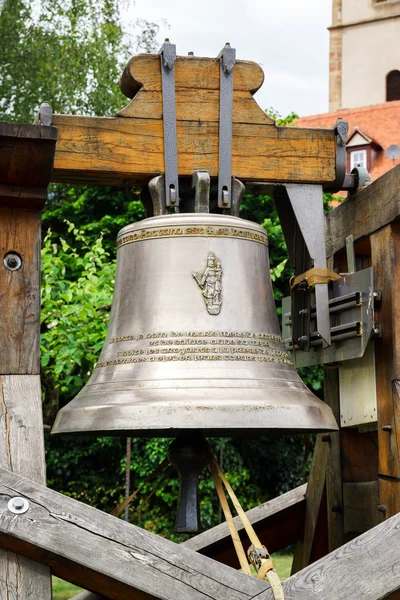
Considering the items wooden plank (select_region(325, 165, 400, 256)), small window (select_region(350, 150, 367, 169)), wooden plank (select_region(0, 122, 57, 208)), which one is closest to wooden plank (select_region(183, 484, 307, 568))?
wooden plank (select_region(325, 165, 400, 256))

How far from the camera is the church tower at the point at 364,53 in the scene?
1273 inches

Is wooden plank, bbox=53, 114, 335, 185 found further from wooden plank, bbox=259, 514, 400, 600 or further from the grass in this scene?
the grass

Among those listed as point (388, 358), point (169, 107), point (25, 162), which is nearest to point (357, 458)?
point (388, 358)

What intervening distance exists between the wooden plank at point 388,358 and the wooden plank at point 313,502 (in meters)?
0.65

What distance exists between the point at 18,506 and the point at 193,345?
0.68 meters

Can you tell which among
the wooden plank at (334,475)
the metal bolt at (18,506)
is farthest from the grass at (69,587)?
the metal bolt at (18,506)

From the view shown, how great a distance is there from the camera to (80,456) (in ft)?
39.6

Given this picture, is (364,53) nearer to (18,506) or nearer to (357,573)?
(357,573)

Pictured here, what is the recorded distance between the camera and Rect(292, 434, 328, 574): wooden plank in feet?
12.7

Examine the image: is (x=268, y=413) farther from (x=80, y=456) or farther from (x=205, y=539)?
(x=80, y=456)

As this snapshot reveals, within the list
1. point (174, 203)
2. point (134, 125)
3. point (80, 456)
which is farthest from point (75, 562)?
point (80, 456)

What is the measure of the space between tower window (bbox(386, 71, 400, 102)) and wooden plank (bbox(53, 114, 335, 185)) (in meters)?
29.5

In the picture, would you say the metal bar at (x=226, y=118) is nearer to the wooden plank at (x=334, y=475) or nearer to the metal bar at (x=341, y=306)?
the metal bar at (x=341, y=306)

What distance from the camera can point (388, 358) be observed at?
3209mm
